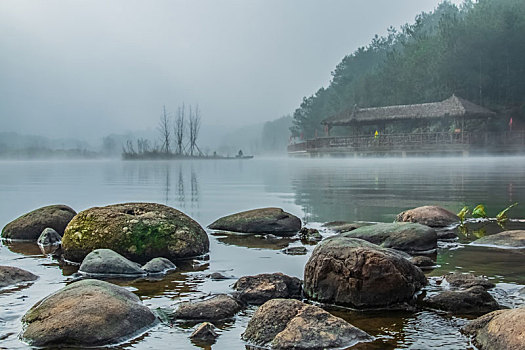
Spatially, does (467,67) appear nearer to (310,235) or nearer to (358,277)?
(310,235)

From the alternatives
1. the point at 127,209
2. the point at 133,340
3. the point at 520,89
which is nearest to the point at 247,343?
the point at 133,340

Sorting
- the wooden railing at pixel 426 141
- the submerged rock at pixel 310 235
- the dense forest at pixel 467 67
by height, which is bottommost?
the submerged rock at pixel 310 235

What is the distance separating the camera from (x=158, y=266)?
6816mm

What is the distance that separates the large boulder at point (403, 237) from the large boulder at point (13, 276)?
14.3 ft

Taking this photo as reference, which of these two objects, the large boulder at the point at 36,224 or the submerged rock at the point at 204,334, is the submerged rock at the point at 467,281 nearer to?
the submerged rock at the point at 204,334

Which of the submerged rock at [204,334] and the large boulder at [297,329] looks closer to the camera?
the large boulder at [297,329]

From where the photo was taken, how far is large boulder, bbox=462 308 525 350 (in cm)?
386

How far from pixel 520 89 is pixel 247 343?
5592cm

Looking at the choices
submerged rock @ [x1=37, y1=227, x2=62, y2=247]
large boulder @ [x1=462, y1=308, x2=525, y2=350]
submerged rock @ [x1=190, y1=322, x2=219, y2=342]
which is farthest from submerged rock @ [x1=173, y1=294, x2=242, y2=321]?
submerged rock @ [x1=37, y1=227, x2=62, y2=247]

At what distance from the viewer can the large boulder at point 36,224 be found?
958cm

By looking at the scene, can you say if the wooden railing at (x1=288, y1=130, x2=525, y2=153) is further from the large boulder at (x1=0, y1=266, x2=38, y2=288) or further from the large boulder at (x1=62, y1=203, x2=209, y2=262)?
the large boulder at (x1=0, y1=266, x2=38, y2=288)

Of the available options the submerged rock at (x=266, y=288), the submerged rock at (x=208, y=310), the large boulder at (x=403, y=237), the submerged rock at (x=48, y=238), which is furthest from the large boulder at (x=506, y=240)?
the submerged rock at (x=48, y=238)

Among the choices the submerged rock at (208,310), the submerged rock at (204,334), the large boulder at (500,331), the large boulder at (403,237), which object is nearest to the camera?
the large boulder at (500,331)

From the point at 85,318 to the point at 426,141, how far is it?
47161 millimetres
